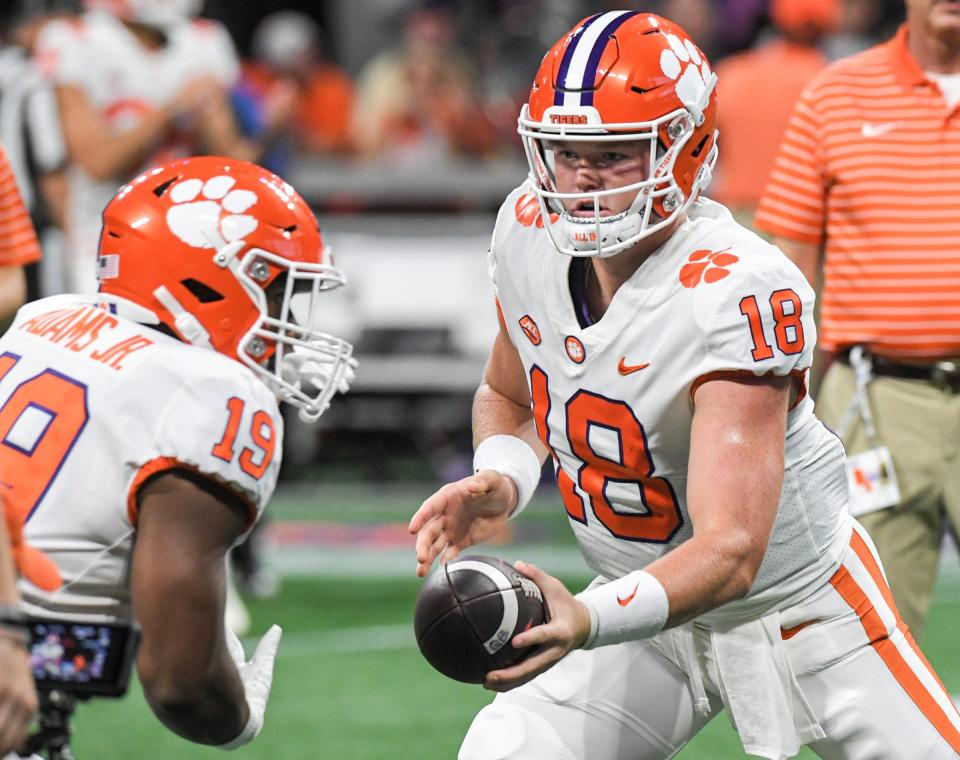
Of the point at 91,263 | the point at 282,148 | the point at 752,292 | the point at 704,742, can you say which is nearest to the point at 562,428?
the point at 752,292

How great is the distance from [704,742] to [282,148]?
423cm

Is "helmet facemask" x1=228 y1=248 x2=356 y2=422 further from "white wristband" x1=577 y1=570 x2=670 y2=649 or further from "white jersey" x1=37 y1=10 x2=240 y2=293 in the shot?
"white jersey" x1=37 y1=10 x2=240 y2=293

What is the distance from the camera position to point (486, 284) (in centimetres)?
884

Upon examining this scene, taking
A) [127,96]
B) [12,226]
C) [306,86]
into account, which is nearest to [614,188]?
[12,226]

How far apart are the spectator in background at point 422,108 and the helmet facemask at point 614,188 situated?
7298 millimetres

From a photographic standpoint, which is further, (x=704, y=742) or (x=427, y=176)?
(x=427, y=176)

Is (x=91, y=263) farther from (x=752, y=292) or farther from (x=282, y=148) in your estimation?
(x=752, y=292)

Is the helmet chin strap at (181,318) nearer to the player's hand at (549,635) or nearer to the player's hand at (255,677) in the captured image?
the player's hand at (255,677)

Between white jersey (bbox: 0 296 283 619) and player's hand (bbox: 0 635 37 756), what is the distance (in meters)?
0.61

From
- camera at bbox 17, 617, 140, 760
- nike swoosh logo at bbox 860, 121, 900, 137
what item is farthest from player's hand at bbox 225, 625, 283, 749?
nike swoosh logo at bbox 860, 121, 900, 137

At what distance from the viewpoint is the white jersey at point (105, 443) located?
2.62 m

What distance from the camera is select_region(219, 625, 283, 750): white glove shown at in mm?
2861

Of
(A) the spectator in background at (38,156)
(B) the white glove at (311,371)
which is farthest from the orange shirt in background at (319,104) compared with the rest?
(B) the white glove at (311,371)

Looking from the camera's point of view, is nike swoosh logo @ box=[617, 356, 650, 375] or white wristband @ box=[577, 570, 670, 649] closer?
white wristband @ box=[577, 570, 670, 649]
